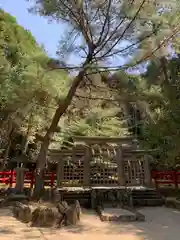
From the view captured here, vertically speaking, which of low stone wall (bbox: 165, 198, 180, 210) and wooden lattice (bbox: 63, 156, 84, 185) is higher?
wooden lattice (bbox: 63, 156, 84, 185)

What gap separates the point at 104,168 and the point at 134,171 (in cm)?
96

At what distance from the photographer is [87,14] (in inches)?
255

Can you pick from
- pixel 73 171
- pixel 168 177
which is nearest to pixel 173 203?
pixel 168 177

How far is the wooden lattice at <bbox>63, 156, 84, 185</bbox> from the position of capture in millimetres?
8117

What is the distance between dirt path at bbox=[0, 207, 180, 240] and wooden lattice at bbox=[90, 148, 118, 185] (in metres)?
2.55

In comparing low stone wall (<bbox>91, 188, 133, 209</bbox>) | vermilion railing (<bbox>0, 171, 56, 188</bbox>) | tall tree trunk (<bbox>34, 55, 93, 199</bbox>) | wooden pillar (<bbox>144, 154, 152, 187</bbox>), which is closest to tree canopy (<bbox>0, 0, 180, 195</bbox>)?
tall tree trunk (<bbox>34, 55, 93, 199</bbox>)

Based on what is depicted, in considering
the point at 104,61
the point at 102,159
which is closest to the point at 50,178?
the point at 102,159

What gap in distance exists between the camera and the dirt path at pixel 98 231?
13.8 feet

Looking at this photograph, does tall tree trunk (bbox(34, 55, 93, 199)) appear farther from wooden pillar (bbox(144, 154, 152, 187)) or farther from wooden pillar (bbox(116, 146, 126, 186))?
wooden pillar (bbox(144, 154, 152, 187))

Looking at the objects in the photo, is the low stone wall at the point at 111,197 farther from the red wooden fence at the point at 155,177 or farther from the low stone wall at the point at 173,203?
the red wooden fence at the point at 155,177

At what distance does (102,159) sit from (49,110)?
2.40 m

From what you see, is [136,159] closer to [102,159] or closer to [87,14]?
[102,159]

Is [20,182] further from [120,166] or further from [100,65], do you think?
[100,65]

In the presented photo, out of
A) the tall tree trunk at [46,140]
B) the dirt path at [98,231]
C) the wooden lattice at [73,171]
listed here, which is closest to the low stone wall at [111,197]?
the wooden lattice at [73,171]
